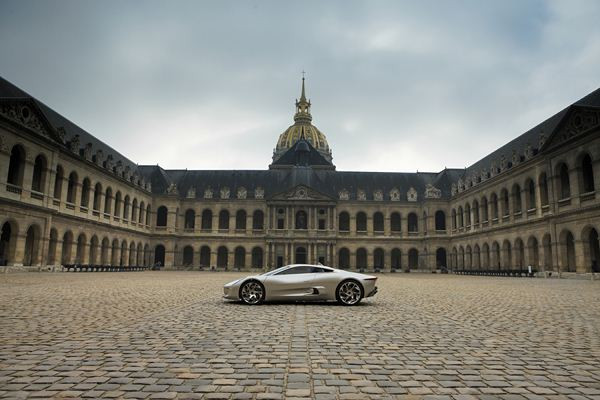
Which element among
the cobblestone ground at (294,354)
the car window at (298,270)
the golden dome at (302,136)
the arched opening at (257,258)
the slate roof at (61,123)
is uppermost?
the golden dome at (302,136)

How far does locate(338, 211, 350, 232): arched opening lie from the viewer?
2569 inches

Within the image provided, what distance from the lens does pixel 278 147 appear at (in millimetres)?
106875

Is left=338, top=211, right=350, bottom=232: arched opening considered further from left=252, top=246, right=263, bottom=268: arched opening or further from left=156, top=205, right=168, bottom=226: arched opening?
left=156, top=205, right=168, bottom=226: arched opening

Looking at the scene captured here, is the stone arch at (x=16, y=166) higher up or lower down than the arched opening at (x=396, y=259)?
higher up

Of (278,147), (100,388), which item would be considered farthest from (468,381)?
(278,147)

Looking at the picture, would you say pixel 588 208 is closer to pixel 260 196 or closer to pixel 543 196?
pixel 543 196

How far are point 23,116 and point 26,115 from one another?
402 mm

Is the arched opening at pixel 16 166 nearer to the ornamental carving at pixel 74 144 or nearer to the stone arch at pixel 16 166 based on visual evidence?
the stone arch at pixel 16 166

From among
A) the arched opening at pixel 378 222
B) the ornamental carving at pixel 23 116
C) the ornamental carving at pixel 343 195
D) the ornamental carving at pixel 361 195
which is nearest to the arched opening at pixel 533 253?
the arched opening at pixel 378 222

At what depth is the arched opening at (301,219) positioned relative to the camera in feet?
210

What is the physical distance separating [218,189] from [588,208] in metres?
48.0

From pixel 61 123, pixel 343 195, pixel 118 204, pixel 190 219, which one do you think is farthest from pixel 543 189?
pixel 190 219

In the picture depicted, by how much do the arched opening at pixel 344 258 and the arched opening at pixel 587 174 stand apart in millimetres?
34390

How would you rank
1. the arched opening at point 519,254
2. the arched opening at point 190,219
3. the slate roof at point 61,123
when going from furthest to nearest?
the arched opening at point 190,219 → the arched opening at point 519,254 → the slate roof at point 61,123
